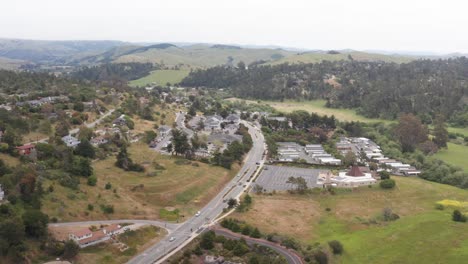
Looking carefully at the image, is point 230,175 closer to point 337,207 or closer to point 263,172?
point 263,172

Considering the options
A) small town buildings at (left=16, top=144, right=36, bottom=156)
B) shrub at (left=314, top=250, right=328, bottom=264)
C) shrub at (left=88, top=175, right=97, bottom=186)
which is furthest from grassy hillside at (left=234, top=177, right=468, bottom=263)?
small town buildings at (left=16, top=144, right=36, bottom=156)

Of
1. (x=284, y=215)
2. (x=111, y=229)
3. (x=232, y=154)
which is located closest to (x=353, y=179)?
(x=284, y=215)

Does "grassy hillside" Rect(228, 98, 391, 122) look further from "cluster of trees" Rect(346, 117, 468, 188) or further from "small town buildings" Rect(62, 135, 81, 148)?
"small town buildings" Rect(62, 135, 81, 148)

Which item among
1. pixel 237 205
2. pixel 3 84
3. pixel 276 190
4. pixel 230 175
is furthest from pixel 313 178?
pixel 3 84

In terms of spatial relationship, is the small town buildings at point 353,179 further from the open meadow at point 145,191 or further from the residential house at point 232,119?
the residential house at point 232,119

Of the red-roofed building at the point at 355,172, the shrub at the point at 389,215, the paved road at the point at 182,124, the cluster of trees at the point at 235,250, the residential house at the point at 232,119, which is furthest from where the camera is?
the residential house at the point at 232,119

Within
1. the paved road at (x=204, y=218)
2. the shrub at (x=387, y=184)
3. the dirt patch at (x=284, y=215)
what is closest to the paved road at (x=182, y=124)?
the paved road at (x=204, y=218)

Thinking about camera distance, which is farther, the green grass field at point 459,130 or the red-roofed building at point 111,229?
the green grass field at point 459,130

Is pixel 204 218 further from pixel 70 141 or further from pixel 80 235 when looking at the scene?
pixel 70 141
